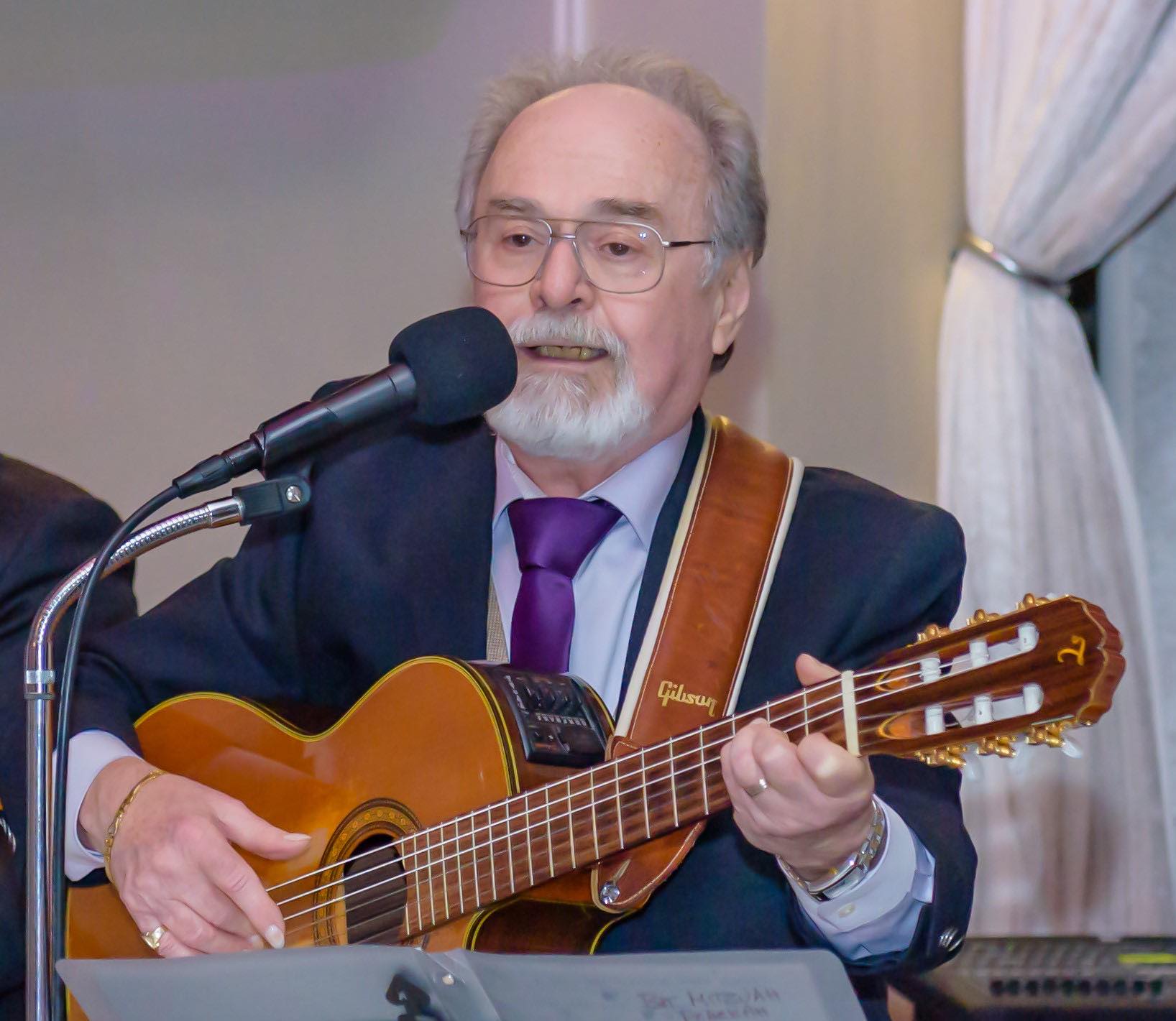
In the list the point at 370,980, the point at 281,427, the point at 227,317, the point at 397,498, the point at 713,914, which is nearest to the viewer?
the point at 370,980

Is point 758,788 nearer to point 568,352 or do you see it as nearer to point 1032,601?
point 1032,601

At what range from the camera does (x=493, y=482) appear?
2242mm

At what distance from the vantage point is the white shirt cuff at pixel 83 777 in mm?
1994

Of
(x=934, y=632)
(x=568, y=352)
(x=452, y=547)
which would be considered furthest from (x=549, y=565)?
(x=934, y=632)

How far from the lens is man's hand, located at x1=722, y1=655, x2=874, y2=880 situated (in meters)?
1.39

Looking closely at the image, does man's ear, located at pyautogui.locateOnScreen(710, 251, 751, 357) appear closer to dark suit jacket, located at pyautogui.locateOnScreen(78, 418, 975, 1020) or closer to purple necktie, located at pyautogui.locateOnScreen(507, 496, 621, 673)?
dark suit jacket, located at pyautogui.locateOnScreen(78, 418, 975, 1020)

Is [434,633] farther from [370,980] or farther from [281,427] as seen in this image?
[370,980]

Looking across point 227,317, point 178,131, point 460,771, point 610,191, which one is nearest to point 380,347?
point 227,317

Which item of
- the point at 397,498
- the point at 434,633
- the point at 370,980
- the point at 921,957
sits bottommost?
the point at 921,957

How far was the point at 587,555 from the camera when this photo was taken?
207 centimetres

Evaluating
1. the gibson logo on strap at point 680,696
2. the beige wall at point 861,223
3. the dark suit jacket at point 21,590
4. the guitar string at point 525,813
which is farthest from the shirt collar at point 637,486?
the beige wall at point 861,223

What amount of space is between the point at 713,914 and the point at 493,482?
0.74 meters

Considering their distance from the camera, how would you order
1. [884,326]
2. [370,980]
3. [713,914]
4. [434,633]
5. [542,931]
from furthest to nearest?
1. [884,326]
2. [434,633]
3. [713,914]
4. [542,931]
5. [370,980]

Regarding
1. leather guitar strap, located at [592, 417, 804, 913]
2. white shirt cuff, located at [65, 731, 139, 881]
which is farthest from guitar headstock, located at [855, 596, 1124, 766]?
white shirt cuff, located at [65, 731, 139, 881]
